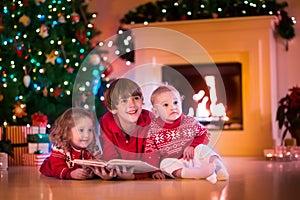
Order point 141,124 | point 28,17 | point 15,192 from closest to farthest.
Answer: point 15,192 < point 141,124 < point 28,17

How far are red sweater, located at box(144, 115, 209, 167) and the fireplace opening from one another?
71.1 inches

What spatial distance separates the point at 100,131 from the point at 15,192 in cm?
50

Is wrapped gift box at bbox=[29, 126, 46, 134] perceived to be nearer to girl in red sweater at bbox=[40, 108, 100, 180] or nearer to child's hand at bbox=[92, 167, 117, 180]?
girl in red sweater at bbox=[40, 108, 100, 180]

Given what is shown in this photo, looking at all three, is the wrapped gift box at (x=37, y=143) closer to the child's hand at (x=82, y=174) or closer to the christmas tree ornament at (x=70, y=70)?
the christmas tree ornament at (x=70, y=70)

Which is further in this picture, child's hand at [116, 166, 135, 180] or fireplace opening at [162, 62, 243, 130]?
fireplace opening at [162, 62, 243, 130]

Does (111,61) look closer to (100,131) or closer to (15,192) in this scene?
(100,131)

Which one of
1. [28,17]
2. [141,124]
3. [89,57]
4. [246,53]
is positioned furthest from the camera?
[246,53]

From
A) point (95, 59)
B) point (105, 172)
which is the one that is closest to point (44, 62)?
point (95, 59)

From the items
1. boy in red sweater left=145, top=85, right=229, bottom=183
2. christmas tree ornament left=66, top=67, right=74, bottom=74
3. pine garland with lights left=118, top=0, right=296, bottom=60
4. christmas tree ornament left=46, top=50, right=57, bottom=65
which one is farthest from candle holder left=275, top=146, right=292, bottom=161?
christmas tree ornament left=46, top=50, right=57, bottom=65

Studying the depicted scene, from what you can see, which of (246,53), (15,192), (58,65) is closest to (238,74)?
(246,53)

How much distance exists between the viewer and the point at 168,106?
91.2 inches

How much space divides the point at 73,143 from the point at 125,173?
294mm

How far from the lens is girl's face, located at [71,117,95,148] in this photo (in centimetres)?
242

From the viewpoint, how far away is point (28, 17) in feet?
12.4
